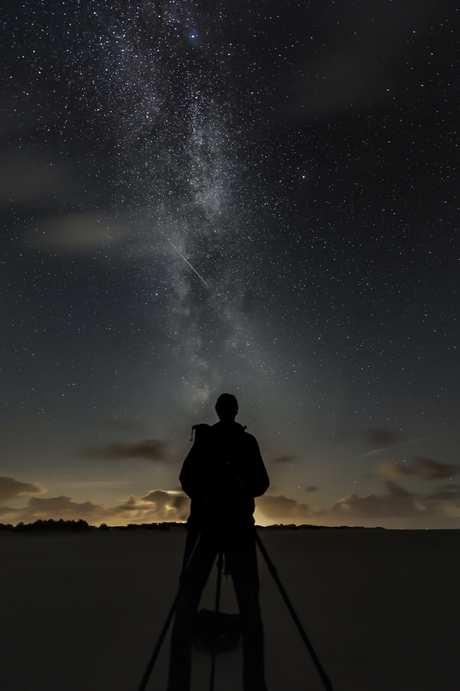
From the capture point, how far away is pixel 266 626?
6801 millimetres

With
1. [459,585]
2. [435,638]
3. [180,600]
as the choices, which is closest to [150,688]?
[180,600]

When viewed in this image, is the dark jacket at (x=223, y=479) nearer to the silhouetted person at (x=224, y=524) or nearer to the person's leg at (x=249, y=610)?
the silhouetted person at (x=224, y=524)

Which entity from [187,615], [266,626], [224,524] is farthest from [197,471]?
[266,626]

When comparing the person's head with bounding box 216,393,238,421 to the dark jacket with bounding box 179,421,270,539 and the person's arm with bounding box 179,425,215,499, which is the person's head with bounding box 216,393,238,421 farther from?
the person's arm with bounding box 179,425,215,499

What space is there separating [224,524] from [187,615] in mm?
710

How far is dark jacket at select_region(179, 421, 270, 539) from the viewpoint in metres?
3.86

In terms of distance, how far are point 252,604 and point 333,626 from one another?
4152 mm

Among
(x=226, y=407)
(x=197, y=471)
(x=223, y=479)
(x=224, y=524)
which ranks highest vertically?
(x=226, y=407)

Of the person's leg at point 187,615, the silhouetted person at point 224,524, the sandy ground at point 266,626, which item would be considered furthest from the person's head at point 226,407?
the sandy ground at point 266,626

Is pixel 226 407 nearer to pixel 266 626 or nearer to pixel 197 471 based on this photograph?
pixel 197 471

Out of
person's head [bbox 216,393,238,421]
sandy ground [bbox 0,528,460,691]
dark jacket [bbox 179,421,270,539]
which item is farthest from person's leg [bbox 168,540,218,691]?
sandy ground [bbox 0,528,460,691]

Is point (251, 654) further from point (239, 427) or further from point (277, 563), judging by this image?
point (277, 563)

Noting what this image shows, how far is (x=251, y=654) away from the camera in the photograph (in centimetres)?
341

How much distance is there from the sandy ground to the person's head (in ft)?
8.66
